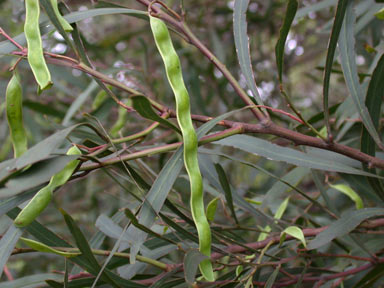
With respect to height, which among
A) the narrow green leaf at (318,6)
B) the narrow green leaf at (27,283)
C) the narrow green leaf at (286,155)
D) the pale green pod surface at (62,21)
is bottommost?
the narrow green leaf at (27,283)

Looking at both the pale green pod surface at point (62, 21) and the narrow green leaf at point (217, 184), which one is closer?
the pale green pod surface at point (62, 21)

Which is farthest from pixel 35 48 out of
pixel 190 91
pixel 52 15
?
pixel 190 91

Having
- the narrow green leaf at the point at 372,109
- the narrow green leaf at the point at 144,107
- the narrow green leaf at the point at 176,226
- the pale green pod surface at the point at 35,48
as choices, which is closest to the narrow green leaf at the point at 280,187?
the narrow green leaf at the point at 372,109

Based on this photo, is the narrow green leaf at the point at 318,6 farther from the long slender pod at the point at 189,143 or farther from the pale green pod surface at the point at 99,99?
the long slender pod at the point at 189,143

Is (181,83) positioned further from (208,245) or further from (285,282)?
(285,282)

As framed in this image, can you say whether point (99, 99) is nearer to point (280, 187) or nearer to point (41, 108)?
point (41, 108)
